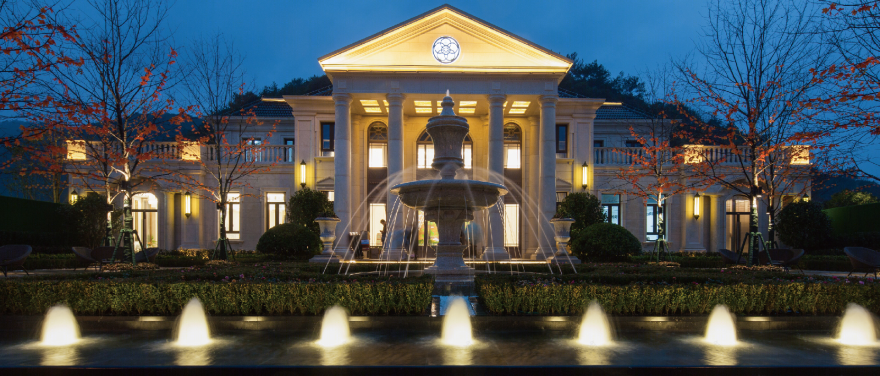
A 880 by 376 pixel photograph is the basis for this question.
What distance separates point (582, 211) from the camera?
2358 cm

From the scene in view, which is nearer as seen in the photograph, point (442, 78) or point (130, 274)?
point (130, 274)

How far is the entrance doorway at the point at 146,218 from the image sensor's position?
28.0 metres

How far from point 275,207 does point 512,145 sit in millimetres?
13468

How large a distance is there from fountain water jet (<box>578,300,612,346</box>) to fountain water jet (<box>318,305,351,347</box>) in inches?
128

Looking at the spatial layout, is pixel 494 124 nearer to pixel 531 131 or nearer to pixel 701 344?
pixel 531 131

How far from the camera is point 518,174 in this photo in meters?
28.5

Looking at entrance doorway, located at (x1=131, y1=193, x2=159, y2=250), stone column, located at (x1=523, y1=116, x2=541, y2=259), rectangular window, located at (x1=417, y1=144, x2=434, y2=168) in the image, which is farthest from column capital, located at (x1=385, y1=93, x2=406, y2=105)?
entrance doorway, located at (x1=131, y1=193, x2=159, y2=250)

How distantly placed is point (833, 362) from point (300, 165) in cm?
2363

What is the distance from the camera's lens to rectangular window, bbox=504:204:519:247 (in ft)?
91.5

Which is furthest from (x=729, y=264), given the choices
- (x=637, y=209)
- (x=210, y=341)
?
(x=210, y=341)

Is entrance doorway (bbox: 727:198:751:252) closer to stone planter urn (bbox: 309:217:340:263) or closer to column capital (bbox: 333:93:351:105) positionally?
column capital (bbox: 333:93:351:105)

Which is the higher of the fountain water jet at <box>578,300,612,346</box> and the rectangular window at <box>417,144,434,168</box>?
the rectangular window at <box>417,144,434,168</box>

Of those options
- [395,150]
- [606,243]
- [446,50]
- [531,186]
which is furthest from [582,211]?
[446,50]

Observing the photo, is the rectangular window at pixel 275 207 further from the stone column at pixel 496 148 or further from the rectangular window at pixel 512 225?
the rectangular window at pixel 512 225
